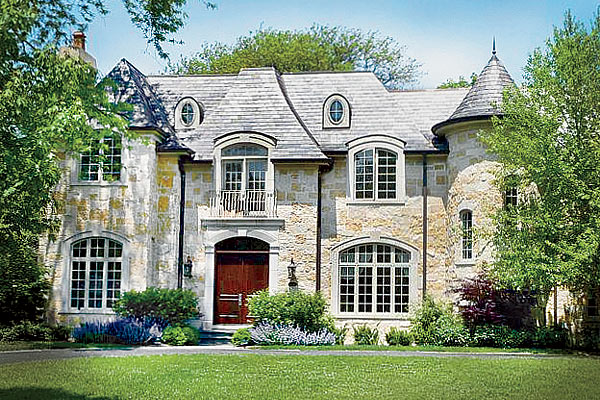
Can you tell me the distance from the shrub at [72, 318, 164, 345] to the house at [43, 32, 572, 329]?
3.93 ft

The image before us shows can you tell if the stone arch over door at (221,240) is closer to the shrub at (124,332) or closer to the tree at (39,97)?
the shrub at (124,332)

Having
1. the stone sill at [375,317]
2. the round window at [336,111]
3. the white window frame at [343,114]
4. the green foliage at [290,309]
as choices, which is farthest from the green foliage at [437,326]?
the round window at [336,111]

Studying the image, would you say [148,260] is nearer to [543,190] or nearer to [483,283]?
[483,283]

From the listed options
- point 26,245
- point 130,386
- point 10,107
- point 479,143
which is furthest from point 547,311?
point 10,107

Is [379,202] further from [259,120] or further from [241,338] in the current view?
[241,338]

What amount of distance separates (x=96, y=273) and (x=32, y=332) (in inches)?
93.1

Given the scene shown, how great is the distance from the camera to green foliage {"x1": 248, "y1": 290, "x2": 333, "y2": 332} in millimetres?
20406

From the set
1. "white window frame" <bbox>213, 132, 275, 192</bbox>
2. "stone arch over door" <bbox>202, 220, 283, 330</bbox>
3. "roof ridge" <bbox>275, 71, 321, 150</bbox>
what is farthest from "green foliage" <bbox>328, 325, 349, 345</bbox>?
"roof ridge" <bbox>275, 71, 321, 150</bbox>

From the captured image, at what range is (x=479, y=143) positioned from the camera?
836 inches

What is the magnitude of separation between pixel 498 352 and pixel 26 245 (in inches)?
509

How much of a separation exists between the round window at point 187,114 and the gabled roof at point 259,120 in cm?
34

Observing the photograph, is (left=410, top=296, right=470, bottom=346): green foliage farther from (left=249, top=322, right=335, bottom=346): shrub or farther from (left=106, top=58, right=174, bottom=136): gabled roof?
(left=106, top=58, right=174, bottom=136): gabled roof

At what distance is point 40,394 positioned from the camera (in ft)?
39.0

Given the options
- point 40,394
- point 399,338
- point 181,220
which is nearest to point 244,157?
point 181,220
